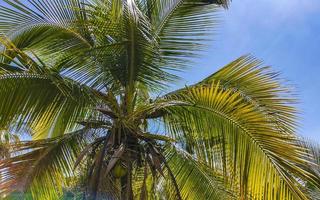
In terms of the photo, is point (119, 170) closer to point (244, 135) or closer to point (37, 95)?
point (37, 95)

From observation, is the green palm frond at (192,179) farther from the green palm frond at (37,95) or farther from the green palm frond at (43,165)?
the green palm frond at (37,95)

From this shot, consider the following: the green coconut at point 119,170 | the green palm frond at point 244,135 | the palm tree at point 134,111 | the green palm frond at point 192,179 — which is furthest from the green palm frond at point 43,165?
the green palm frond at point 244,135

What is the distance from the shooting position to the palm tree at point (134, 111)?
5.34m

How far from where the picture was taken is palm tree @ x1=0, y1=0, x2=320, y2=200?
5.34 metres

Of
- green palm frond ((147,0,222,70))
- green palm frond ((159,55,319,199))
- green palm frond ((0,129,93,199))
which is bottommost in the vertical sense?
green palm frond ((0,129,93,199))

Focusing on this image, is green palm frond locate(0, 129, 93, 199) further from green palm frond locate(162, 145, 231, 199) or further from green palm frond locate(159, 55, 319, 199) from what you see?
green palm frond locate(159, 55, 319, 199)

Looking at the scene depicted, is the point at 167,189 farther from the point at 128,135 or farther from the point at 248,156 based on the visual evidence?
the point at 248,156

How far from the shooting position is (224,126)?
551 centimetres

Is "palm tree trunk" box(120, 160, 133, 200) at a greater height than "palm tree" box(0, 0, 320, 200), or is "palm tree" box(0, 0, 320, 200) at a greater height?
"palm tree" box(0, 0, 320, 200)

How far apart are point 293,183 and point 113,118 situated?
2383mm

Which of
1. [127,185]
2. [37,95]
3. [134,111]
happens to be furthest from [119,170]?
[37,95]

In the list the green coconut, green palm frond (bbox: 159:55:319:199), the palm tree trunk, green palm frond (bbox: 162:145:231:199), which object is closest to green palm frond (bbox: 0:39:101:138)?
the green coconut

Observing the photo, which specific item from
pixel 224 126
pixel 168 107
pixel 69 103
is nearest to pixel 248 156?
pixel 224 126

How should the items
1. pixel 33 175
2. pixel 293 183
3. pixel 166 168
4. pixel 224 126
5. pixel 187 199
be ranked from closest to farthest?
pixel 293 183 → pixel 224 126 → pixel 33 175 → pixel 166 168 → pixel 187 199
